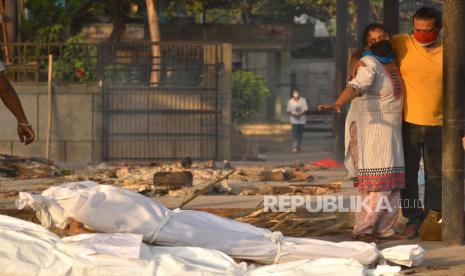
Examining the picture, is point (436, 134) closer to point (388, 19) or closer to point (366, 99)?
point (366, 99)

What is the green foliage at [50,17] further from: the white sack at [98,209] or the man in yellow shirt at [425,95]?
the white sack at [98,209]

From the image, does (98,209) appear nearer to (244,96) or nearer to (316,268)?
(316,268)

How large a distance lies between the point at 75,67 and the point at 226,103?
299cm

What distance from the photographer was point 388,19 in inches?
486

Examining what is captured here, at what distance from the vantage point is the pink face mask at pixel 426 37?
31.7 ft

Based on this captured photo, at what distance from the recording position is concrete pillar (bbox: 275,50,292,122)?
51.8 meters

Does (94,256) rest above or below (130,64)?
below

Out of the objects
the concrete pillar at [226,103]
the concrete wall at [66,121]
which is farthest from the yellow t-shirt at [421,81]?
the concrete wall at [66,121]

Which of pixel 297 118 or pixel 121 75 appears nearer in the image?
pixel 121 75

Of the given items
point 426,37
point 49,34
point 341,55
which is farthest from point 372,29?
point 49,34

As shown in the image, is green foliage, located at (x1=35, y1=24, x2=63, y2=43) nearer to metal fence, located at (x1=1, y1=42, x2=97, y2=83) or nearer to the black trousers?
metal fence, located at (x1=1, y1=42, x2=97, y2=83)

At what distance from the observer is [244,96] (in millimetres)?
35000

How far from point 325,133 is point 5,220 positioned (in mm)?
34987

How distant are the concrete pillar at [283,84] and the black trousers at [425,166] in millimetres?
40968
